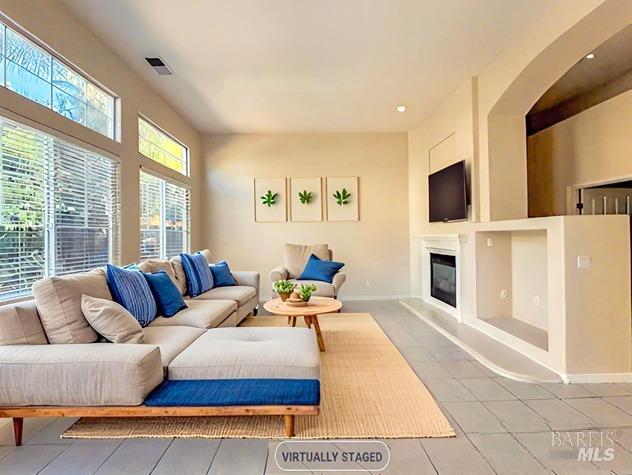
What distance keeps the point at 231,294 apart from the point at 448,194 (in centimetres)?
309

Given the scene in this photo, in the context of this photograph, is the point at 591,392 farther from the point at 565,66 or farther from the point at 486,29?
the point at 486,29

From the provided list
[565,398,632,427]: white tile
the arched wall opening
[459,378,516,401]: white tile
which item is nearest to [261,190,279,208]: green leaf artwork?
the arched wall opening

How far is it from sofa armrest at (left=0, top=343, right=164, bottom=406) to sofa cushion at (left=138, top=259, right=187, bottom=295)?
1488 mm

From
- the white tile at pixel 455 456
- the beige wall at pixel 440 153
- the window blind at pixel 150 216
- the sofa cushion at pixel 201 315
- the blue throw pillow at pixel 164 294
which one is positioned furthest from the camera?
the window blind at pixel 150 216

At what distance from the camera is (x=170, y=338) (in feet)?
8.18

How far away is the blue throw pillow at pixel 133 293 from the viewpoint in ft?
8.80

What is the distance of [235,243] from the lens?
650 cm

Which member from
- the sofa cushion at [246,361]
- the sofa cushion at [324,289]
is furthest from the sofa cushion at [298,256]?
the sofa cushion at [246,361]

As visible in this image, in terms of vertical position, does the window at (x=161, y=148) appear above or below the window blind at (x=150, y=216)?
above

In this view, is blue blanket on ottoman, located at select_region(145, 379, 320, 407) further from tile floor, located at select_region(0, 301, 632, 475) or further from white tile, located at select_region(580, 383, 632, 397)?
white tile, located at select_region(580, 383, 632, 397)

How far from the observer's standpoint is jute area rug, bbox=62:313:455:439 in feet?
6.74

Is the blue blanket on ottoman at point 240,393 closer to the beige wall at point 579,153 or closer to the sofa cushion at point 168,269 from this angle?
the sofa cushion at point 168,269

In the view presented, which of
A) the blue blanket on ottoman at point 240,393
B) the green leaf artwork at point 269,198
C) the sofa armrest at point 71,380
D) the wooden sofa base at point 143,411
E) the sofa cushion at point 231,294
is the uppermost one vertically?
the green leaf artwork at point 269,198

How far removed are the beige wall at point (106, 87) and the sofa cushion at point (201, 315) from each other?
3.40 feet
